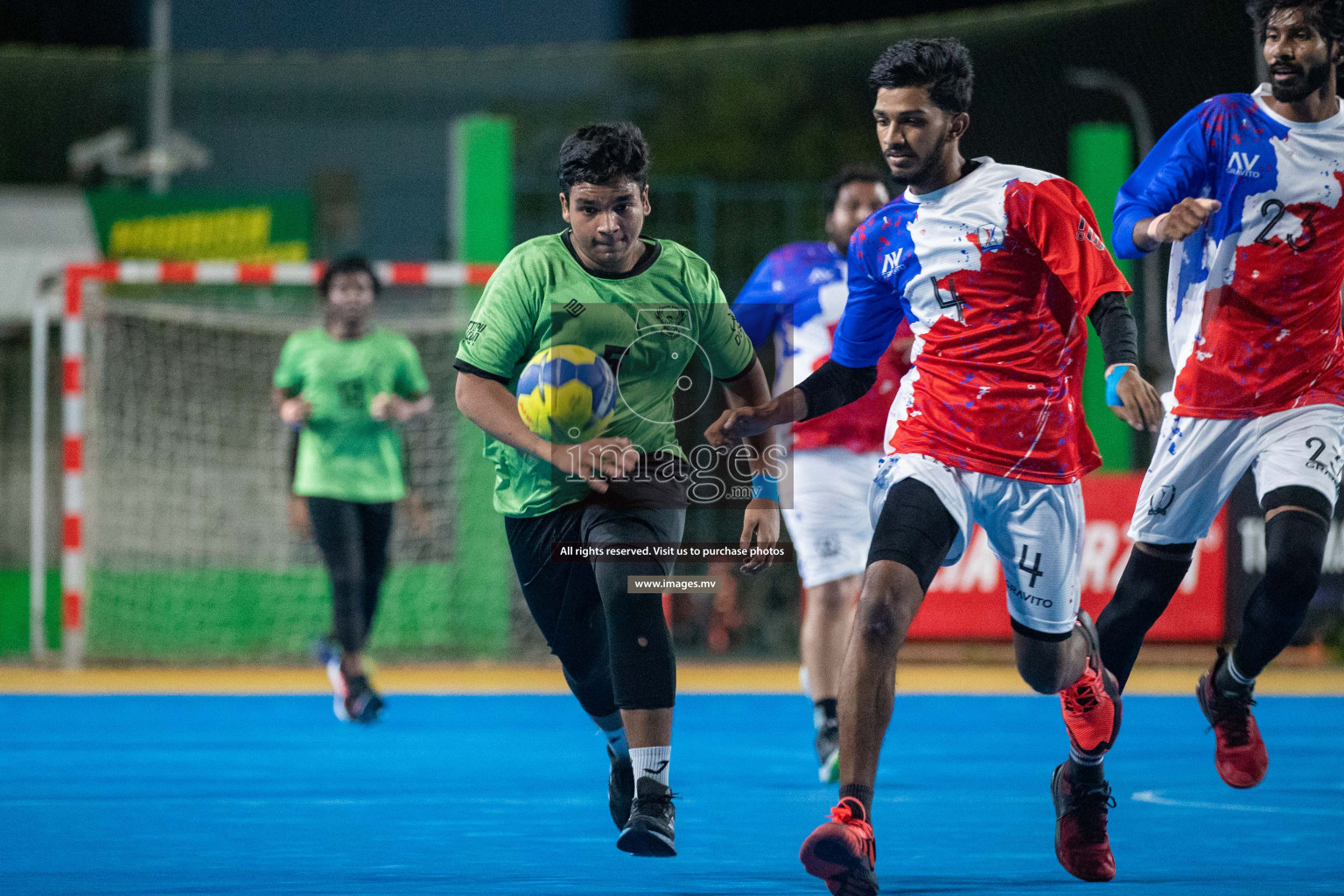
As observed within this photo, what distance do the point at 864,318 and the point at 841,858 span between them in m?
1.61

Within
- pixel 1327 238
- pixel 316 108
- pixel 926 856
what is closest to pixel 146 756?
pixel 926 856

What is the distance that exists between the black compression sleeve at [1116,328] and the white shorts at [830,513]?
8.69 feet

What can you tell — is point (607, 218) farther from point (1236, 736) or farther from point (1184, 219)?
point (1236, 736)

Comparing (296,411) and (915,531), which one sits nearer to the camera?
(915,531)

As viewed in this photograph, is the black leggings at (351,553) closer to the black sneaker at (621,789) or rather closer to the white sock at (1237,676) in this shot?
the black sneaker at (621,789)

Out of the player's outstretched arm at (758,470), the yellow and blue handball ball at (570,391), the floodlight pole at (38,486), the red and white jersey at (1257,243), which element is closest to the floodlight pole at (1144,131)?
the red and white jersey at (1257,243)

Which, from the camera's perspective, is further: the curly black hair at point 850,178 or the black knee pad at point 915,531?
the curly black hair at point 850,178

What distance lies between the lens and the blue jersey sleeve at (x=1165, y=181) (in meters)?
5.06

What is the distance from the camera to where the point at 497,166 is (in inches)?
504

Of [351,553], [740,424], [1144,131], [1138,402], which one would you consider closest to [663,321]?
[740,424]

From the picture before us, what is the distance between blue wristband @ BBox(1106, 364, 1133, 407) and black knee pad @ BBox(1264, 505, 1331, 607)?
38.3 inches

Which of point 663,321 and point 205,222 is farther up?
point 663,321

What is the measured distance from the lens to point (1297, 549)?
5.14 m

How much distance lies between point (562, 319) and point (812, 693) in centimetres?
263
